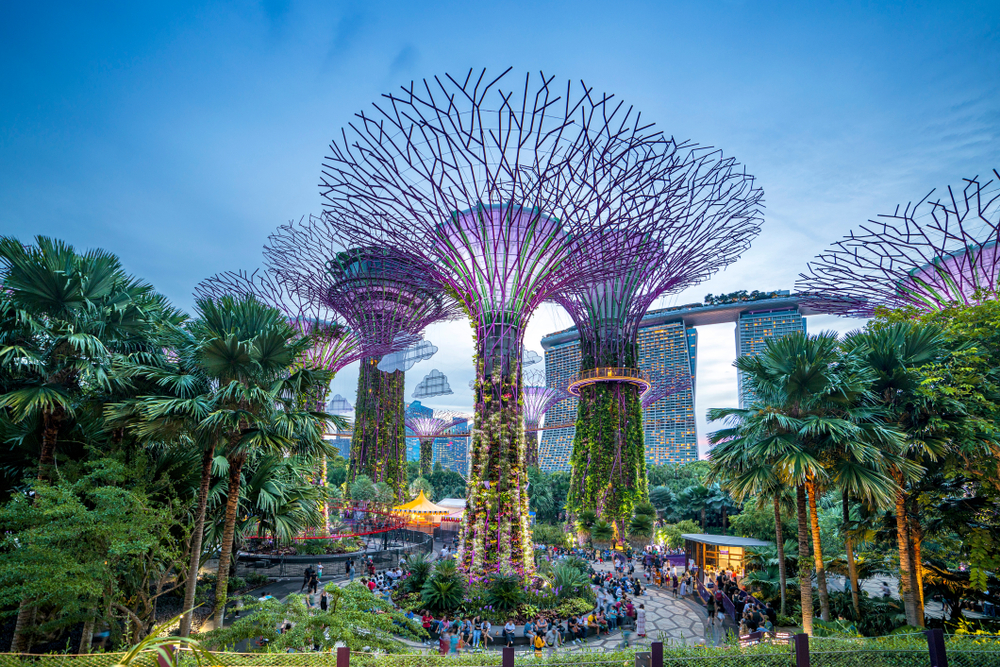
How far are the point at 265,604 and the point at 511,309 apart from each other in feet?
42.2

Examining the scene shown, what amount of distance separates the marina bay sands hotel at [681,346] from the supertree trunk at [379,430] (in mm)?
40911

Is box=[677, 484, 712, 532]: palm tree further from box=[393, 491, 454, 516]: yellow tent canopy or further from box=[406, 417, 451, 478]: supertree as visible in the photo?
box=[406, 417, 451, 478]: supertree

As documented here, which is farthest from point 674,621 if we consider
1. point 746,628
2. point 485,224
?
point 485,224

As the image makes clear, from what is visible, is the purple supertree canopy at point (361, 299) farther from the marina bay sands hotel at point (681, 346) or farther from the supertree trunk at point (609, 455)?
the marina bay sands hotel at point (681, 346)

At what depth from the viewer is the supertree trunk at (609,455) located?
31.4m

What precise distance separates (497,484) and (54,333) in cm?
1251

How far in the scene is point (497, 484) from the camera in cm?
1777

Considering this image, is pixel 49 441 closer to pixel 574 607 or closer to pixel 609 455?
pixel 574 607

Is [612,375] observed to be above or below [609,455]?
above

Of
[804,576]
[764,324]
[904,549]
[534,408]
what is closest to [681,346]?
[764,324]

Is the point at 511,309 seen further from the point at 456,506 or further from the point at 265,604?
the point at 456,506

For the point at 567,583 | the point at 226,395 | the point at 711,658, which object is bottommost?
the point at 567,583

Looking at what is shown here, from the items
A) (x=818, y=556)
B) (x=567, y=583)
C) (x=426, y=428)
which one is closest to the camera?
(x=818, y=556)

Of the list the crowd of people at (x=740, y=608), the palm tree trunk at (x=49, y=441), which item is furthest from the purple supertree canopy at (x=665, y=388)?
the palm tree trunk at (x=49, y=441)
